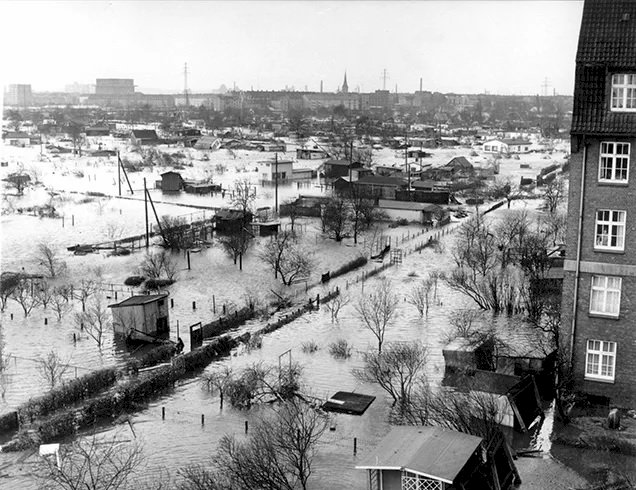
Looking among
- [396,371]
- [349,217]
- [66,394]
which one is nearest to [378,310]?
[396,371]

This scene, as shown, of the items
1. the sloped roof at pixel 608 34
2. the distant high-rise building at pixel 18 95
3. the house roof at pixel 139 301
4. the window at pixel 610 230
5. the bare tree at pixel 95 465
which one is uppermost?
the distant high-rise building at pixel 18 95

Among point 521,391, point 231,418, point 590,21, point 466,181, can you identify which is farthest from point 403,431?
point 466,181

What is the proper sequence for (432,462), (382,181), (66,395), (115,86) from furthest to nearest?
(115,86) < (382,181) < (66,395) < (432,462)

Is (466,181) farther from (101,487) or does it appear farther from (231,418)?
(101,487)

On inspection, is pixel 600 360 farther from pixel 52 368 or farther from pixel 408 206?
pixel 408 206

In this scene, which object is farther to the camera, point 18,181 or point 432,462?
point 18,181

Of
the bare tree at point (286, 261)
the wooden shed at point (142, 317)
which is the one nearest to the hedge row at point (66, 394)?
the wooden shed at point (142, 317)

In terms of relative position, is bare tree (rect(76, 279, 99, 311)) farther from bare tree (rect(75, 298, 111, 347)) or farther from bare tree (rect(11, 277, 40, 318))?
bare tree (rect(11, 277, 40, 318))

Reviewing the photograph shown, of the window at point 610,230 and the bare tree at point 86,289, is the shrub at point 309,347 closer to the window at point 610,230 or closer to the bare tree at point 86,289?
the bare tree at point 86,289
